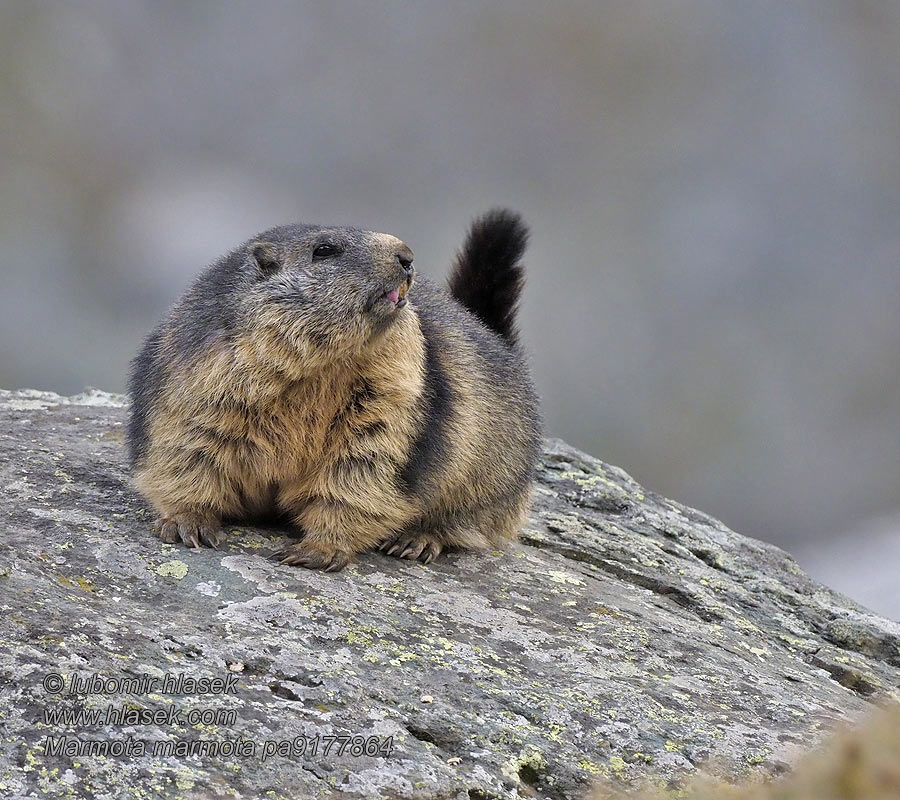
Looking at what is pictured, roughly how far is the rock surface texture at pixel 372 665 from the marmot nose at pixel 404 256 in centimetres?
143

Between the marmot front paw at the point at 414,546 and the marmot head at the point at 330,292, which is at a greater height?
the marmot head at the point at 330,292

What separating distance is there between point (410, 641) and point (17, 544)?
1.71 m

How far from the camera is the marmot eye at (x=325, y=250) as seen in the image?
5.36m

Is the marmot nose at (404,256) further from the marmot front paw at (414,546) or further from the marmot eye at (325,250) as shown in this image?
the marmot front paw at (414,546)

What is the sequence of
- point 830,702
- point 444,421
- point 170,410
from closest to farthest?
1. point 830,702
2. point 170,410
3. point 444,421

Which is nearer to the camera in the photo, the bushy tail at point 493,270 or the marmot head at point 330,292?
the marmot head at point 330,292

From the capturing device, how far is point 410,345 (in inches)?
217

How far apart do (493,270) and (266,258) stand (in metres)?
2.09

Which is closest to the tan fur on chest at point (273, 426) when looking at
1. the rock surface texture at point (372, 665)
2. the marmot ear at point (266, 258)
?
the rock surface texture at point (372, 665)

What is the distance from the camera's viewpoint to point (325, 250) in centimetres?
538

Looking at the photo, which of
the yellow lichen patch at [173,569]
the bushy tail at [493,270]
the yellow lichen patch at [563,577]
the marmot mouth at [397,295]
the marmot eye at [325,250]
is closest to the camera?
the yellow lichen patch at [173,569]

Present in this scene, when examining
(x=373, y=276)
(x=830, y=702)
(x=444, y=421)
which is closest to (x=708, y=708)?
(x=830, y=702)

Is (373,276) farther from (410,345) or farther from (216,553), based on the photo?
(216,553)

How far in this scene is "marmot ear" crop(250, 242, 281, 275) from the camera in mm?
5418
